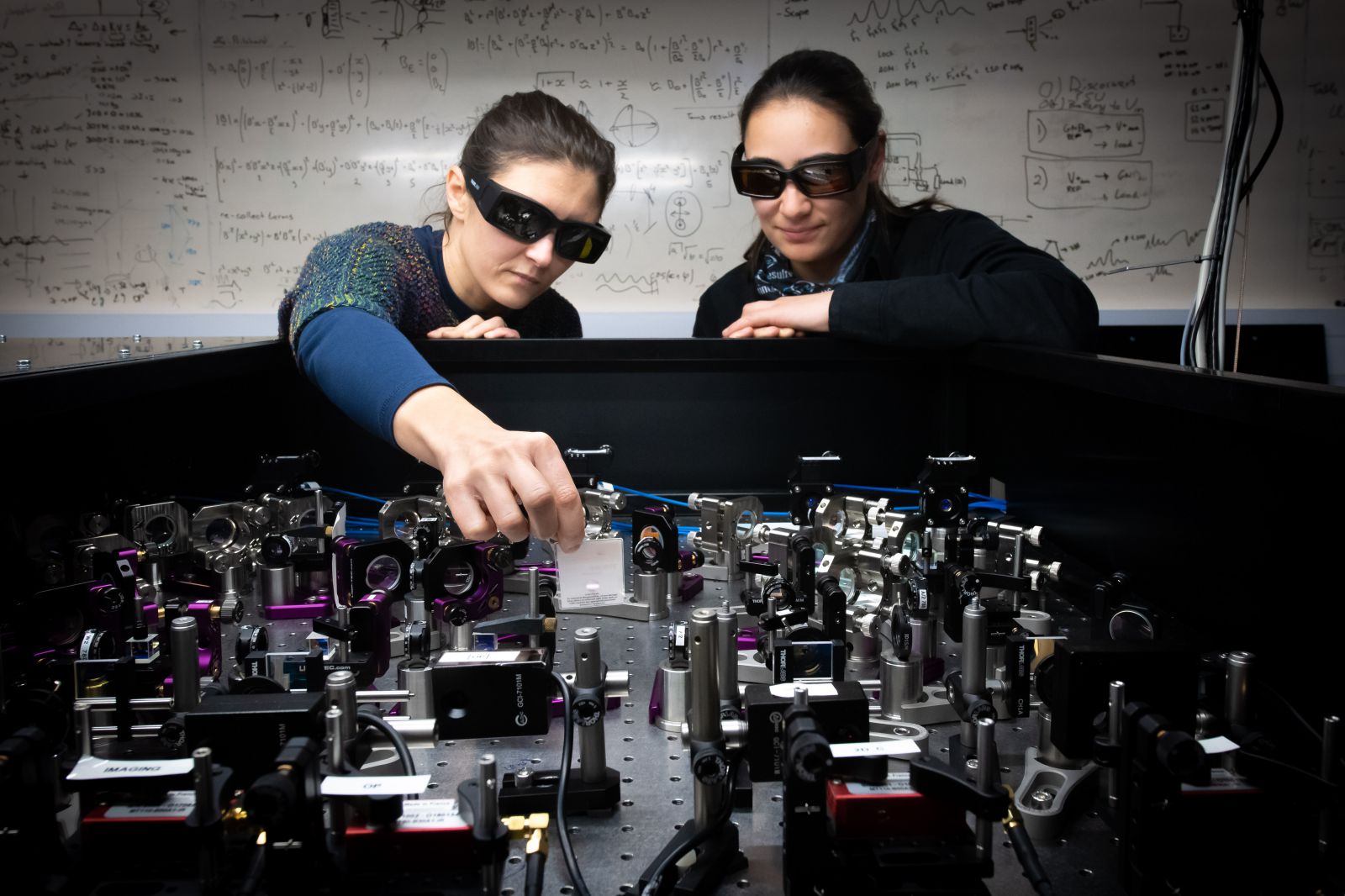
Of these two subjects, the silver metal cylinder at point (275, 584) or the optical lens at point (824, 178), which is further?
the optical lens at point (824, 178)

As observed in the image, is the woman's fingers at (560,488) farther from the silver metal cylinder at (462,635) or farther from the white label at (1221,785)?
the white label at (1221,785)

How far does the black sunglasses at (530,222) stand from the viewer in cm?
169

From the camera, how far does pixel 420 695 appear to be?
1.08m

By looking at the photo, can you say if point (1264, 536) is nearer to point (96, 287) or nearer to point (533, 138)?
point (533, 138)

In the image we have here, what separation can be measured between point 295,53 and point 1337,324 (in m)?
4.85

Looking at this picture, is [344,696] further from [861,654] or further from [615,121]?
[615,121]

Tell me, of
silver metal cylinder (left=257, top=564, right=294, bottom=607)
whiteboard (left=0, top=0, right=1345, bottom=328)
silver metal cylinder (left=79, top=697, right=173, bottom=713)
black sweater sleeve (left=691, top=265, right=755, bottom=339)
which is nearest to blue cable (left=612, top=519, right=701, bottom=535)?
silver metal cylinder (left=257, top=564, right=294, bottom=607)

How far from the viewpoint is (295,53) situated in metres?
4.24

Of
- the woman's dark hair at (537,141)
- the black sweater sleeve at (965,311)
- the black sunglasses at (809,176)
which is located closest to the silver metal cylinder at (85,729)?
Result: the woman's dark hair at (537,141)

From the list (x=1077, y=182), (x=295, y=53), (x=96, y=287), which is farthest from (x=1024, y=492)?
Result: (x=96, y=287)

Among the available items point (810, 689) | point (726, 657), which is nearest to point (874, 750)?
point (810, 689)

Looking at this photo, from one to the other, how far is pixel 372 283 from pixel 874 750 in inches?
45.7

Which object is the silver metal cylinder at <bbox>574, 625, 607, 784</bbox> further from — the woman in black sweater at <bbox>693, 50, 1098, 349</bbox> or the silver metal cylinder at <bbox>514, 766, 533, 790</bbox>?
the woman in black sweater at <bbox>693, 50, 1098, 349</bbox>

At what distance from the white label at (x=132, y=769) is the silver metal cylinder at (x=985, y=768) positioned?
2.07 feet
